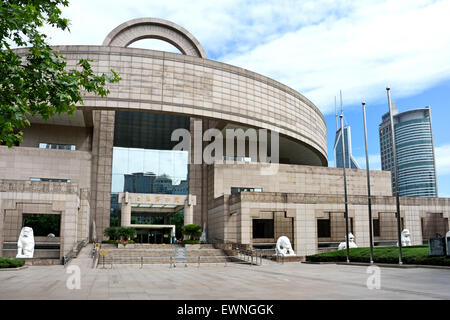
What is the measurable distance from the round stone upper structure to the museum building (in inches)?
4.5

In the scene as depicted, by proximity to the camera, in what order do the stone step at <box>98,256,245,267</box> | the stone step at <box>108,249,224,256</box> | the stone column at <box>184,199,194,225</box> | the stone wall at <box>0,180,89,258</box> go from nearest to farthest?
the stone step at <box>98,256,245,267</box> < the stone wall at <box>0,180,89,258</box> < the stone step at <box>108,249,224,256</box> < the stone column at <box>184,199,194,225</box>

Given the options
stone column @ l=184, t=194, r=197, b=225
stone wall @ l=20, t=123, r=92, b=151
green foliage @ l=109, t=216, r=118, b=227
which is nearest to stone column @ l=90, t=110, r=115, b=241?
green foliage @ l=109, t=216, r=118, b=227

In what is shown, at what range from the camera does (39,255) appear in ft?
117

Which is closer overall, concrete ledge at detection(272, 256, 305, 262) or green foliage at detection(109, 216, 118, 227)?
concrete ledge at detection(272, 256, 305, 262)

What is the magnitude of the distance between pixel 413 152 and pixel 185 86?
56.6 metres

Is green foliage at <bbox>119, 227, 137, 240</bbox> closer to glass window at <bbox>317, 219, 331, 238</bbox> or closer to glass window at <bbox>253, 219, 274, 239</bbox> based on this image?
glass window at <bbox>253, 219, 274, 239</bbox>

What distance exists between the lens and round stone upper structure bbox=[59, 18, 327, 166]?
1652 inches

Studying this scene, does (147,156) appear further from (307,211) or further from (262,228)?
(307,211)

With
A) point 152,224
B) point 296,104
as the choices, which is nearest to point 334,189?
point 296,104

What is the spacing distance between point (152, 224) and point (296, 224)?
1928cm

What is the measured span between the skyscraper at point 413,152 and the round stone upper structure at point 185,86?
64.2 feet

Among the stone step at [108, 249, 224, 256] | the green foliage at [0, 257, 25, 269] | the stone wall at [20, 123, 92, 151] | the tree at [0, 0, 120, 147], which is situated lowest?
the stone step at [108, 249, 224, 256]

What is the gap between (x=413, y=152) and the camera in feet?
268
